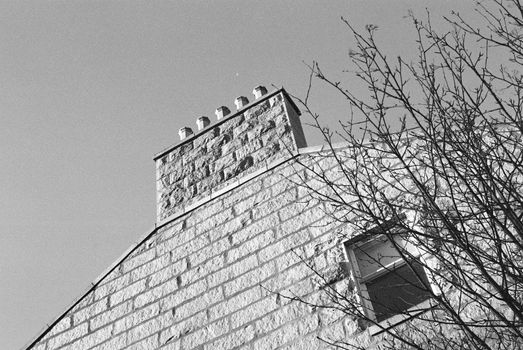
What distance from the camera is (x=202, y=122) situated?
7.02m

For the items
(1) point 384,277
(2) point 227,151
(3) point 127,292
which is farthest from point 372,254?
(3) point 127,292

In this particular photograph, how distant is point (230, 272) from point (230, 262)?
11 cm

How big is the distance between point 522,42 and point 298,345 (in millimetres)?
2761

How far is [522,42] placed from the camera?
3.00 metres

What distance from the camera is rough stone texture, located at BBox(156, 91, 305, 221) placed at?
20.1ft

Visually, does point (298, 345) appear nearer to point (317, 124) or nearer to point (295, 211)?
point (295, 211)

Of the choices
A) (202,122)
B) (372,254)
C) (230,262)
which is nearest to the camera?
(372,254)

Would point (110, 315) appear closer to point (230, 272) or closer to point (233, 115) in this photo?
point (230, 272)

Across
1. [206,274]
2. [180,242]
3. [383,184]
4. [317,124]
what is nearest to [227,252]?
[206,274]

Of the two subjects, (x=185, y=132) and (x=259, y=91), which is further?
(x=185, y=132)

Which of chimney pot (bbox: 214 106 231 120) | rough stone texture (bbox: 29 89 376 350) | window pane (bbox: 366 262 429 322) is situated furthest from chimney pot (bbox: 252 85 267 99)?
window pane (bbox: 366 262 429 322)

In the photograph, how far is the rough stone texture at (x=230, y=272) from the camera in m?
4.71

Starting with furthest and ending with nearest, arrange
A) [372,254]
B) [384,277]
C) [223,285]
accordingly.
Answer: [223,285] < [372,254] < [384,277]

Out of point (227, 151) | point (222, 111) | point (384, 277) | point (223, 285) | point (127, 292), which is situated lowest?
point (384, 277)
